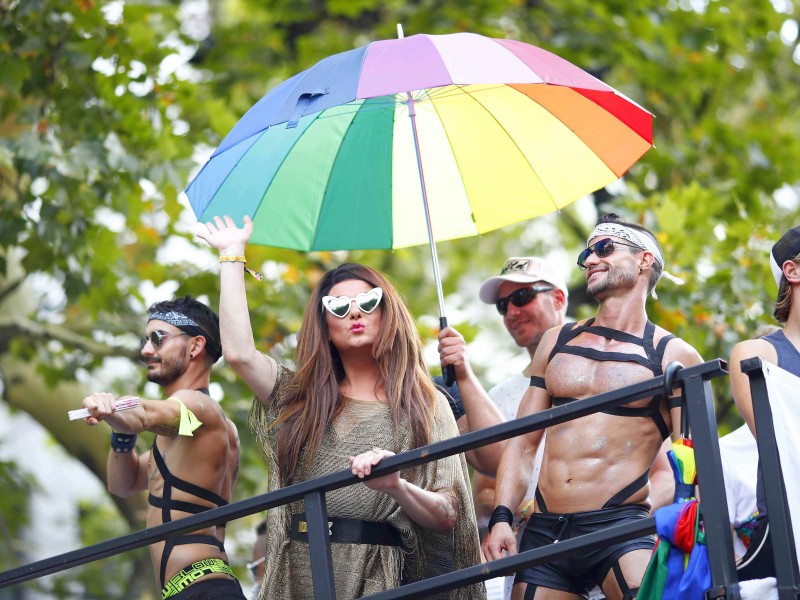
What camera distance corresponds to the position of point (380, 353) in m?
4.77

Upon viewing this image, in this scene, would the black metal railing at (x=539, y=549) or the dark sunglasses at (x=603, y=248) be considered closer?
the black metal railing at (x=539, y=549)

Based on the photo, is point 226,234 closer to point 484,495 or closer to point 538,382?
point 538,382

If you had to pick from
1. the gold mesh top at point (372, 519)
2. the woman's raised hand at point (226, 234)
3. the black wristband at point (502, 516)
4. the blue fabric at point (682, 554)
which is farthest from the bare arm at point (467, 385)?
the blue fabric at point (682, 554)

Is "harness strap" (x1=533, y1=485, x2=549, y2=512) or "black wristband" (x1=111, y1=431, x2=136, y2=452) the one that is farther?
"black wristband" (x1=111, y1=431, x2=136, y2=452)

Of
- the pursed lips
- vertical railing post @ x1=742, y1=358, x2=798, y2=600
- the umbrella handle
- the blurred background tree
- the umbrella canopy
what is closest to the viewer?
vertical railing post @ x1=742, y1=358, x2=798, y2=600

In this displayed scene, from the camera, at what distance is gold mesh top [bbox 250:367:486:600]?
4.48 meters

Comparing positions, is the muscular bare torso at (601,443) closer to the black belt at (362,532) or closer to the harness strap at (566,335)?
the harness strap at (566,335)

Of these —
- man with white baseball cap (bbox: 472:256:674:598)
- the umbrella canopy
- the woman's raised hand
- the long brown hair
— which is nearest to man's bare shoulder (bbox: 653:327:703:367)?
the long brown hair

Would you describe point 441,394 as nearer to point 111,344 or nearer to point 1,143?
point 1,143

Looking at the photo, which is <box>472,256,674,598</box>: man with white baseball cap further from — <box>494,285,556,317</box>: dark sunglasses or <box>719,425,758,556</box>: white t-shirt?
<box>719,425,758,556</box>: white t-shirt

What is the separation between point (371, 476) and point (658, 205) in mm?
4893

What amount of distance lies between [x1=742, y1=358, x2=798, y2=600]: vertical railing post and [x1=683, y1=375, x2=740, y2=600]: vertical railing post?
120 millimetres

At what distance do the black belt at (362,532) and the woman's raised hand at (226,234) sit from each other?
3.69 feet

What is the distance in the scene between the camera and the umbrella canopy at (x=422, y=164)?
522 cm
